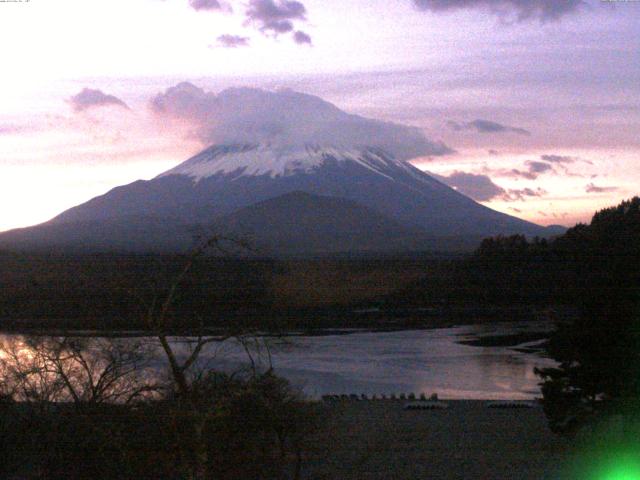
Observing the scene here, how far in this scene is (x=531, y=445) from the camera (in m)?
10.1

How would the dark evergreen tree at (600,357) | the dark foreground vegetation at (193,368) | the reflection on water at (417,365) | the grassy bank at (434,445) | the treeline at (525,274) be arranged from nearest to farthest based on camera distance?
1. the dark foreground vegetation at (193,368)
2. the grassy bank at (434,445)
3. the dark evergreen tree at (600,357)
4. the treeline at (525,274)
5. the reflection on water at (417,365)

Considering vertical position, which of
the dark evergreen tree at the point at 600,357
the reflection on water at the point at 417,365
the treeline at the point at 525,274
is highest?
the treeline at the point at 525,274

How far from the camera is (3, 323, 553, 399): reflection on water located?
16422 millimetres

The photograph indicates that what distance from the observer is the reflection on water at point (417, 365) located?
1642 cm

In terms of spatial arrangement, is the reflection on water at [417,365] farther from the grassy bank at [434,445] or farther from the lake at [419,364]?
the grassy bank at [434,445]

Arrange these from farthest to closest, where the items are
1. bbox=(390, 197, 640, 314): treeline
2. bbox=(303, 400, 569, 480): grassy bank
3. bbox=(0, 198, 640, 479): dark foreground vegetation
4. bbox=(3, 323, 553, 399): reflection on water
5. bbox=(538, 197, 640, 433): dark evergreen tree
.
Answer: bbox=(3, 323, 553, 399): reflection on water
bbox=(390, 197, 640, 314): treeline
bbox=(538, 197, 640, 433): dark evergreen tree
bbox=(303, 400, 569, 480): grassy bank
bbox=(0, 198, 640, 479): dark foreground vegetation

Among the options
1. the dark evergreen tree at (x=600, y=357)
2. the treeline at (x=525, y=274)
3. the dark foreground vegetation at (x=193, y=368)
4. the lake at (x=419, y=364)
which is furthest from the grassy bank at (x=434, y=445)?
the treeline at (x=525, y=274)

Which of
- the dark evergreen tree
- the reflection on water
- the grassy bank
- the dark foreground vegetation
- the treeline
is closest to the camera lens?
the dark foreground vegetation

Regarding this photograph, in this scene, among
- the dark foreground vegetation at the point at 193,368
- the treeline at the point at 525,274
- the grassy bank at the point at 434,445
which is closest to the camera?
the dark foreground vegetation at the point at 193,368

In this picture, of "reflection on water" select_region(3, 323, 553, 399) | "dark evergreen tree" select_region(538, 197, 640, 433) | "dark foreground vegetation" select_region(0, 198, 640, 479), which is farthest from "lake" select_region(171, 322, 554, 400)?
"dark evergreen tree" select_region(538, 197, 640, 433)

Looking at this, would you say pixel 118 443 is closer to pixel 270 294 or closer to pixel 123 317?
pixel 123 317

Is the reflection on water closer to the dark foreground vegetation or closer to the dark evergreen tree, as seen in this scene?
the dark foreground vegetation

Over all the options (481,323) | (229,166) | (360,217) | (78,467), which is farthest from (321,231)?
(229,166)

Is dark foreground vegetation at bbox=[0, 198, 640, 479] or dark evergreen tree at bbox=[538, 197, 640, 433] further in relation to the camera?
dark evergreen tree at bbox=[538, 197, 640, 433]
